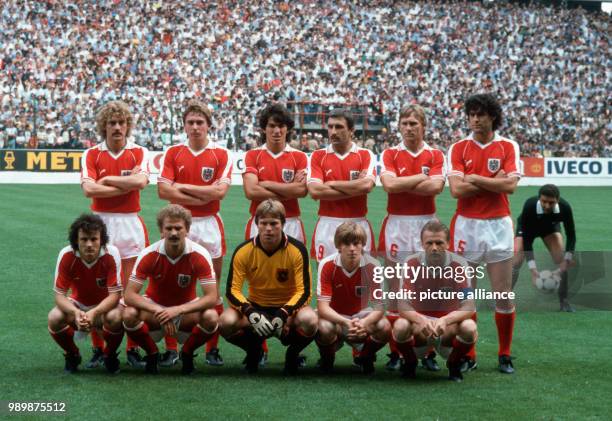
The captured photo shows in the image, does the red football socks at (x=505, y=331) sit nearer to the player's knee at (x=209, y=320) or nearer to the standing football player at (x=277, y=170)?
the standing football player at (x=277, y=170)

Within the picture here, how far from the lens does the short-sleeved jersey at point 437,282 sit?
589 centimetres

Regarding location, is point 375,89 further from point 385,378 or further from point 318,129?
point 385,378

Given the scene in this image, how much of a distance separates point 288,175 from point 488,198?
1631mm

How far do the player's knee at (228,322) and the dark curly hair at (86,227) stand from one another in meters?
1.00

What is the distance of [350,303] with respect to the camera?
6121 millimetres

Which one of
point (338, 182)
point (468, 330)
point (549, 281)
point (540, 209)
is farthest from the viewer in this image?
point (549, 281)

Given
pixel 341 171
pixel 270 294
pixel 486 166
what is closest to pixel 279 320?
pixel 270 294

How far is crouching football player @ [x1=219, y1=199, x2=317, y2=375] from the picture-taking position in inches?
232

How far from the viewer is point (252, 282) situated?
6.18m

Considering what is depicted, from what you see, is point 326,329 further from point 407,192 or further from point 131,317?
point 407,192

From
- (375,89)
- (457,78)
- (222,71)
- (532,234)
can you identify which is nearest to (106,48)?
(222,71)

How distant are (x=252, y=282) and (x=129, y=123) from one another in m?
1.71

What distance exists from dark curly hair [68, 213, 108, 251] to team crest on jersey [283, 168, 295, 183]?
5.30 feet

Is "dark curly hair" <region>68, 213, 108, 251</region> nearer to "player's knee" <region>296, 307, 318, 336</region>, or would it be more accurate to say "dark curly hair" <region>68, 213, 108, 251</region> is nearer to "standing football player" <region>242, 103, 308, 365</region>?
"standing football player" <region>242, 103, 308, 365</region>
